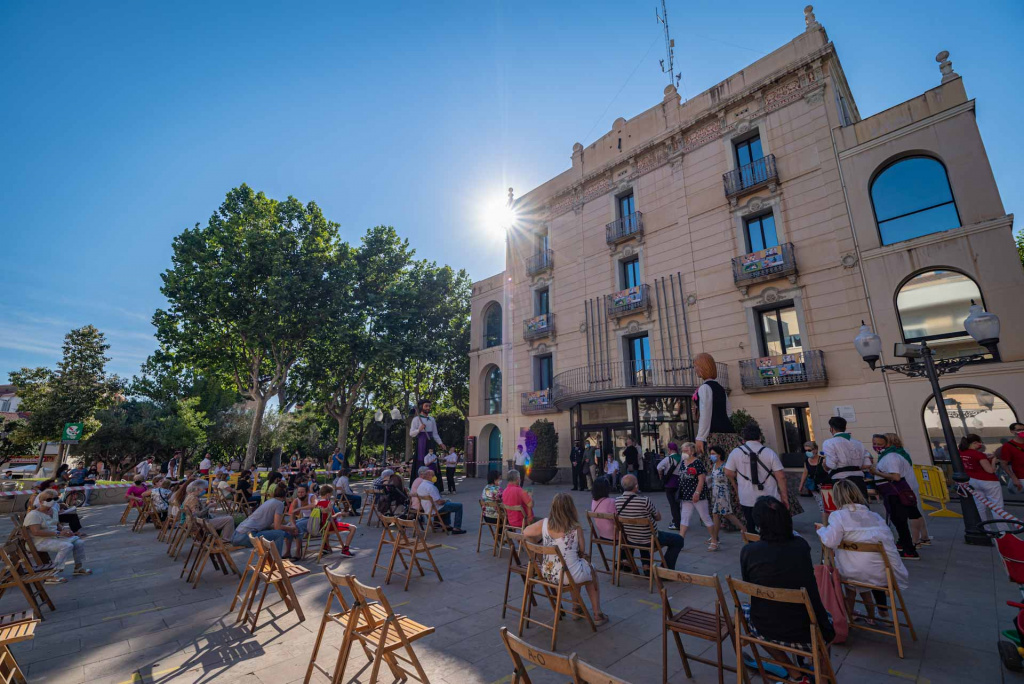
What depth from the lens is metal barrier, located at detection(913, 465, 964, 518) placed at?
27.2 feet

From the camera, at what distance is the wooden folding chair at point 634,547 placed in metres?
4.75

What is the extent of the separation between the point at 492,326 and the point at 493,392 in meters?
3.77

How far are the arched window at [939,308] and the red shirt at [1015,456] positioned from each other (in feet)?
20.3

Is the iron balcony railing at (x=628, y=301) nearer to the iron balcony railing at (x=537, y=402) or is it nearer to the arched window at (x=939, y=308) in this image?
the iron balcony railing at (x=537, y=402)

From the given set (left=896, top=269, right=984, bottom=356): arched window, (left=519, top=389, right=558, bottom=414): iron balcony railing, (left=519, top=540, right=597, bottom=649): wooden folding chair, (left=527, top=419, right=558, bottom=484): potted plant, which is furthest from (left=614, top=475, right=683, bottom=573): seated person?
(left=519, top=389, right=558, bottom=414): iron balcony railing

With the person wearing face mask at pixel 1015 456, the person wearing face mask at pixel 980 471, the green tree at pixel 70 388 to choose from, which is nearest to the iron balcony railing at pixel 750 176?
the person wearing face mask at pixel 1015 456

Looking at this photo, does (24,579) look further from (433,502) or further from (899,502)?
(899,502)

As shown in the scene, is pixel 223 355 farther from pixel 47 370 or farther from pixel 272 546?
pixel 272 546

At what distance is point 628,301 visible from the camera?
17.3 m

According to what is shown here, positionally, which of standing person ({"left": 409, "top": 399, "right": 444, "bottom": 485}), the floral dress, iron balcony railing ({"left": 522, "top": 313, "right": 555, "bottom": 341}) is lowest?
the floral dress

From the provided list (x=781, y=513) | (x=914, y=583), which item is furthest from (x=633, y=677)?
(x=914, y=583)

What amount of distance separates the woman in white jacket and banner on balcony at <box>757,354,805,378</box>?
11086mm

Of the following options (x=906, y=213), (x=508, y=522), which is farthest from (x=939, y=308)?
(x=508, y=522)

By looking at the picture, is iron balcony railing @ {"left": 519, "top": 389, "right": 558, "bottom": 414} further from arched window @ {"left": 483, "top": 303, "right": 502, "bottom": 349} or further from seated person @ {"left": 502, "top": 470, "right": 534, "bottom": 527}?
seated person @ {"left": 502, "top": 470, "right": 534, "bottom": 527}
